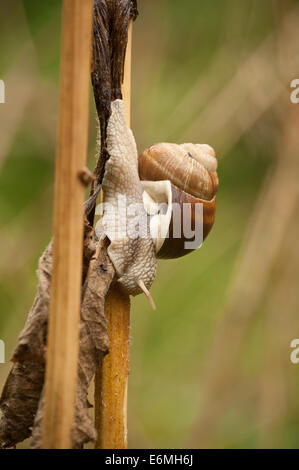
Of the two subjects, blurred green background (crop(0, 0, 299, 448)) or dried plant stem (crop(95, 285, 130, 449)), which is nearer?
dried plant stem (crop(95, 285, 130, 449))

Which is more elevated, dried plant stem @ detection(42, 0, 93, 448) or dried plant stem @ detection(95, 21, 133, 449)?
dried plant stem @ detection(42, 0, 93, 448)

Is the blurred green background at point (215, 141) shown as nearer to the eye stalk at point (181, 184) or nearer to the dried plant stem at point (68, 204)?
the eye stalk at point (181, 184)

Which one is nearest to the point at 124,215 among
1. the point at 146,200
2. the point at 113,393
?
the point at 146,200

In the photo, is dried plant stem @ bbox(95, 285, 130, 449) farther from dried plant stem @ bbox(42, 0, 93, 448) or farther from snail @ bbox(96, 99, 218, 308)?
dried plant stem @ bbox(42, 0, 93, 448)

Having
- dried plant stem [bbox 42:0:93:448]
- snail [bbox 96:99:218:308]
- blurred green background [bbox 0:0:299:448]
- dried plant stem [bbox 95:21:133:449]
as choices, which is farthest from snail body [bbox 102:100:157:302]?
blurred green background [bbox 0:0:299:448]

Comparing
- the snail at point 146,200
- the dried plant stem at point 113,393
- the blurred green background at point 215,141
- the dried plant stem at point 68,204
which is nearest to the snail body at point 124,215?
the snail at point 146,200

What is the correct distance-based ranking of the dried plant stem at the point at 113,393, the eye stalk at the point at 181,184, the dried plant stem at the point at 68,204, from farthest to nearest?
the eye stalk at the point at 181,184
the dried plant stem at the point at 113,393
the dried plant stem at the point at 68,204

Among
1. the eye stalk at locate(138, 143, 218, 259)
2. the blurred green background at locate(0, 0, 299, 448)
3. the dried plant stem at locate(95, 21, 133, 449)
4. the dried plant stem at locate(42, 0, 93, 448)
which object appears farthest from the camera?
the blurred green background at locate(0, 0, 299, 448)
